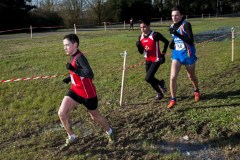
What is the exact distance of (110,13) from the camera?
1932 inches

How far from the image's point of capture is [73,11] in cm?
4469

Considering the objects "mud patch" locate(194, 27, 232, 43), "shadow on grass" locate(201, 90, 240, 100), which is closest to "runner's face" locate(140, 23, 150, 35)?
"shadow on grass" locate(201, 90, 240, 100)

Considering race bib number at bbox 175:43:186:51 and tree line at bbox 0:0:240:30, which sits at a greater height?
tree line at bbox 0:0:240:30

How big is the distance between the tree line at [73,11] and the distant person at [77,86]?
3028 centimetres

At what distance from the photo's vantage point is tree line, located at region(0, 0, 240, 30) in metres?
36.9

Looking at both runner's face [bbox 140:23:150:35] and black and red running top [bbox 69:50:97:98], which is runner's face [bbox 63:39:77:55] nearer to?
black and red running top [bbox 69:50:97:98]

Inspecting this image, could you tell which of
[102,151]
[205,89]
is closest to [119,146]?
[102,151]

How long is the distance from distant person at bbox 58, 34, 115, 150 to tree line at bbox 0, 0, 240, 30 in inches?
1192

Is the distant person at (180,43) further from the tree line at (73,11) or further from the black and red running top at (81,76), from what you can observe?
the tree line at (73,11)

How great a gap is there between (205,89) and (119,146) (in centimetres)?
364

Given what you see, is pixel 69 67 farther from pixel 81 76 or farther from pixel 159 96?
pixel 159 96

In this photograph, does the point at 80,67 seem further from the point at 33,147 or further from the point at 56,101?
the point at 56,101

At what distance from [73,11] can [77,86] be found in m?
41.7

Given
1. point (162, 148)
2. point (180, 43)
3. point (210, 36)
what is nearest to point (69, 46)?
point (162, 148)
